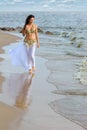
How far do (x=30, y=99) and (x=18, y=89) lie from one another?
37.2 inches

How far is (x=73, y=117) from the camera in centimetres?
799

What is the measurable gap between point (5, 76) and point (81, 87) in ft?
6.98

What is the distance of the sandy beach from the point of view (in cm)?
736

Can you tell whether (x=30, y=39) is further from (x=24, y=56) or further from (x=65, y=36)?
(x=65, y=36)

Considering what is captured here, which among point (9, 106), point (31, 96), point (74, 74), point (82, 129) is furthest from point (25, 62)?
point (82, 129)


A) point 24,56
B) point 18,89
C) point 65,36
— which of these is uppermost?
point 18,89

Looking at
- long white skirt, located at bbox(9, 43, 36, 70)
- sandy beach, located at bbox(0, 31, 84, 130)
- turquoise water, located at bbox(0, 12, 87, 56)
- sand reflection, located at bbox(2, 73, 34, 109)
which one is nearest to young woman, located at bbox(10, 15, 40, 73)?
long white skirt, located at bbox(9, 43, 36, 70)

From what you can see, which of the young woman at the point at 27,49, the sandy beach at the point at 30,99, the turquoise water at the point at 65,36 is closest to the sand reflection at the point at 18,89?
the sandy beach at the point at 30,99

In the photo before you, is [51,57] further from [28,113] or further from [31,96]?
[28,113]

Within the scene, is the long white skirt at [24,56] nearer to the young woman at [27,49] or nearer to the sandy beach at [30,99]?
the young woman at [27,49]

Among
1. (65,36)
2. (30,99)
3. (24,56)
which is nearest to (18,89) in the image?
(30,99)

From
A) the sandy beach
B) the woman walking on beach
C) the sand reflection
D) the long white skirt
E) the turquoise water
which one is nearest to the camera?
the sandy beach

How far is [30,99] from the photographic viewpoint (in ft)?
30.0

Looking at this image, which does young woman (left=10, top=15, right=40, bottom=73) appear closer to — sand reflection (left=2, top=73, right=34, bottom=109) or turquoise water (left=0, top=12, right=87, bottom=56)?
sand reflection (left=2, top=73, right=34, bottom=109)
